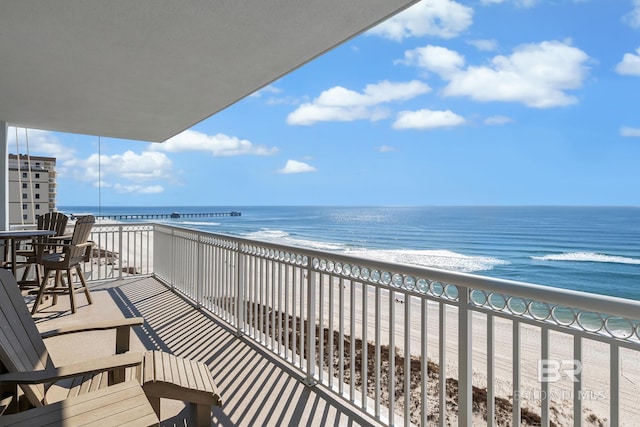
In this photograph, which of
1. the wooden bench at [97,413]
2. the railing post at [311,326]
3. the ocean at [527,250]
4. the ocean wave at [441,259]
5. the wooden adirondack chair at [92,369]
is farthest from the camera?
the ocean wave at [441,259]

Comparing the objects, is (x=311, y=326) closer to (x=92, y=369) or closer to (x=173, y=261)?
(x=92, y=369)

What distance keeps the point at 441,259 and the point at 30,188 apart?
1694 centimetres

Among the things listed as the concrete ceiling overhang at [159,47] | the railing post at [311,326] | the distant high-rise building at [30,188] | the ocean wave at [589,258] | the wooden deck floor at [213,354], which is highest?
the concrete ceiling overhang at [159,47]

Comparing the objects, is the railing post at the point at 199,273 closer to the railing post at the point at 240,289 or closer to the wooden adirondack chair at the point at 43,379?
the railing post at the point at 240,289

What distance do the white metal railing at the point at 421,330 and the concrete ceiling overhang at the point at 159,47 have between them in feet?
5.07

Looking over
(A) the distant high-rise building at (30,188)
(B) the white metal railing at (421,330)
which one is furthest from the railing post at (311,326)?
(A) the distant high-rise building at (30,188)

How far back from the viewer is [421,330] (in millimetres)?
1841

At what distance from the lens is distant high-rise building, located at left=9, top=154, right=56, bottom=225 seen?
671 cm

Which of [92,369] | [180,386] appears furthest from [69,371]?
[180,386]

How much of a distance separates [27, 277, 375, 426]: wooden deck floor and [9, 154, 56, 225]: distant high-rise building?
2676 millimetres

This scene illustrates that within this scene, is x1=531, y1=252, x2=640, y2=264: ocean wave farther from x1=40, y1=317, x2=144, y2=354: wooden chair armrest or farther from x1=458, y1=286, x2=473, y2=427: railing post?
x1=40, y1=317, x2=144, y2=354: wooden chair armrest

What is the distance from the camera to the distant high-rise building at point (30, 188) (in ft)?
22.0

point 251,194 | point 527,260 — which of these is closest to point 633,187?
point 527,260

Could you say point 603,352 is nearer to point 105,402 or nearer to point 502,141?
point 105,402
